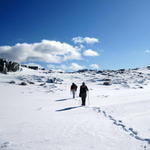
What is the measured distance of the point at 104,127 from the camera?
28.2 ft

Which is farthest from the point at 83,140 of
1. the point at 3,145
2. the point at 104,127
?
the point at 3,145

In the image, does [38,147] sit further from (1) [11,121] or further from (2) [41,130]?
(1) [11,121]

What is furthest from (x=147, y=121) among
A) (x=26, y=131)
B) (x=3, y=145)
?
(x=3, y=145)

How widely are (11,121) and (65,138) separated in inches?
158

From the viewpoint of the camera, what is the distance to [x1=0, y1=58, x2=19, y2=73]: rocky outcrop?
77.2 metres

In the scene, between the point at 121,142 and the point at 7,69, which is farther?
the point at 7,69

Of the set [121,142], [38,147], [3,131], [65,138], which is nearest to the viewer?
[38,147]

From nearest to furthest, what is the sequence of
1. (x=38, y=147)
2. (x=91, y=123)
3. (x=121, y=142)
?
(x=38, y=147), (x=121, y=142), (x=91, y=123)

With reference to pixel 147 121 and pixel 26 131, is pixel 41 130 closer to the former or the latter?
pixel 26 131

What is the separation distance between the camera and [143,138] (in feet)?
22.3

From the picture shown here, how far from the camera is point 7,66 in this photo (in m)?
81.0

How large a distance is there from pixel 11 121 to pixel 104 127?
15.5ft

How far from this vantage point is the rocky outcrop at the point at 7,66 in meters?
77.2

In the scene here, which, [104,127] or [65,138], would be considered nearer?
[65,138]
